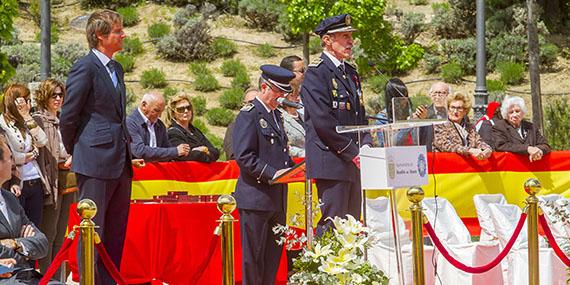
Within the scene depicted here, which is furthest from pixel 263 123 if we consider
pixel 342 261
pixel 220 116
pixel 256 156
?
pixel 220 116

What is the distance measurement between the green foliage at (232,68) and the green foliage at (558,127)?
11.6m

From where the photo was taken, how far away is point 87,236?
7234mm

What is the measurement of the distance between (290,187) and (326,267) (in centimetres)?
471

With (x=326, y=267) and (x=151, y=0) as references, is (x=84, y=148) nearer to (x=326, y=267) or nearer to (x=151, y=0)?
(x=326, y=267)

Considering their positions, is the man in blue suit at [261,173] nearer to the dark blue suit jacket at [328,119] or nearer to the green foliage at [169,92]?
the dark blue suit jacket at [328,119]

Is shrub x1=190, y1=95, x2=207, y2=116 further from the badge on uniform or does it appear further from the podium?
the podium

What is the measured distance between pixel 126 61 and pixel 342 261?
92.4 feet

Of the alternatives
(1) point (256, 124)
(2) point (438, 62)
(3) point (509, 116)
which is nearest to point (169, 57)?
(2) point (438, 62)

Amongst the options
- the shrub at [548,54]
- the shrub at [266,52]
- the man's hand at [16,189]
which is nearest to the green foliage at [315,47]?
the shrub at [266,52]

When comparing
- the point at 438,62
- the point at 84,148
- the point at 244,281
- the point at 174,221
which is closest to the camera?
the point at 84,148

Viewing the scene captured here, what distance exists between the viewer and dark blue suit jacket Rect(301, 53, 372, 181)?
8805 mm

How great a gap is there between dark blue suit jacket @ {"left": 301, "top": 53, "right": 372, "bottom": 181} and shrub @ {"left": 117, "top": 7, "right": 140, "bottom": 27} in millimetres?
30254

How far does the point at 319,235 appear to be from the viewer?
880 centimetres

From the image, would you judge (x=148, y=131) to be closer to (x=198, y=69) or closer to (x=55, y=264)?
(x=55, y=264)
